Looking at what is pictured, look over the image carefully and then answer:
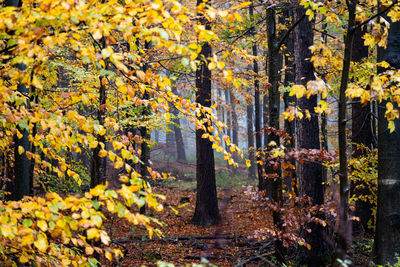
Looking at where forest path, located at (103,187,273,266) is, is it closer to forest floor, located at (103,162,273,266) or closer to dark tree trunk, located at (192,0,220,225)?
forest floor, located at (103,162,273,266)

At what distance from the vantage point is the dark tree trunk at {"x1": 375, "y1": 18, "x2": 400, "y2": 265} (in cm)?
499

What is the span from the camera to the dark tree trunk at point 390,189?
16.4 ft

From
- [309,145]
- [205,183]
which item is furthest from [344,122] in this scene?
[205,183]

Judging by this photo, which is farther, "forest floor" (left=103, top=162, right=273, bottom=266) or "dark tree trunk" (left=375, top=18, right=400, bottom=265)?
"forest floor" (left=103, top=162, right=273, bottom=266)

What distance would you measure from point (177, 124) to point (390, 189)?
4.28 m

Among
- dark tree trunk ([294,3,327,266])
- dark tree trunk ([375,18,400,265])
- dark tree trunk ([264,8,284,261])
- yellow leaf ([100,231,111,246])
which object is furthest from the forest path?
yellow leaf ([100,231,111,246])

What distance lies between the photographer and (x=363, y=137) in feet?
30.5

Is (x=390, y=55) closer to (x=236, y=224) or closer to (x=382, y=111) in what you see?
(x=382, y=111)

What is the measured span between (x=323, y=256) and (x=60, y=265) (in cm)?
545

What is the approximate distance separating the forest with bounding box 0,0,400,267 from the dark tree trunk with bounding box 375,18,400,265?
0.02 meters

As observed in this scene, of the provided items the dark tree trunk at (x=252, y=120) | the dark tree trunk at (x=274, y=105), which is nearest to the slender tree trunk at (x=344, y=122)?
the dark tree trunk at (x=274, y=105)

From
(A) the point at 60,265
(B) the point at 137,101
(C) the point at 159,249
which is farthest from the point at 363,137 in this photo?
(A) the point at 60,265

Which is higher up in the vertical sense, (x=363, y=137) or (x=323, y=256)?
(x=363, y=137)

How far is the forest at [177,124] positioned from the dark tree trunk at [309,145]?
0.03m
